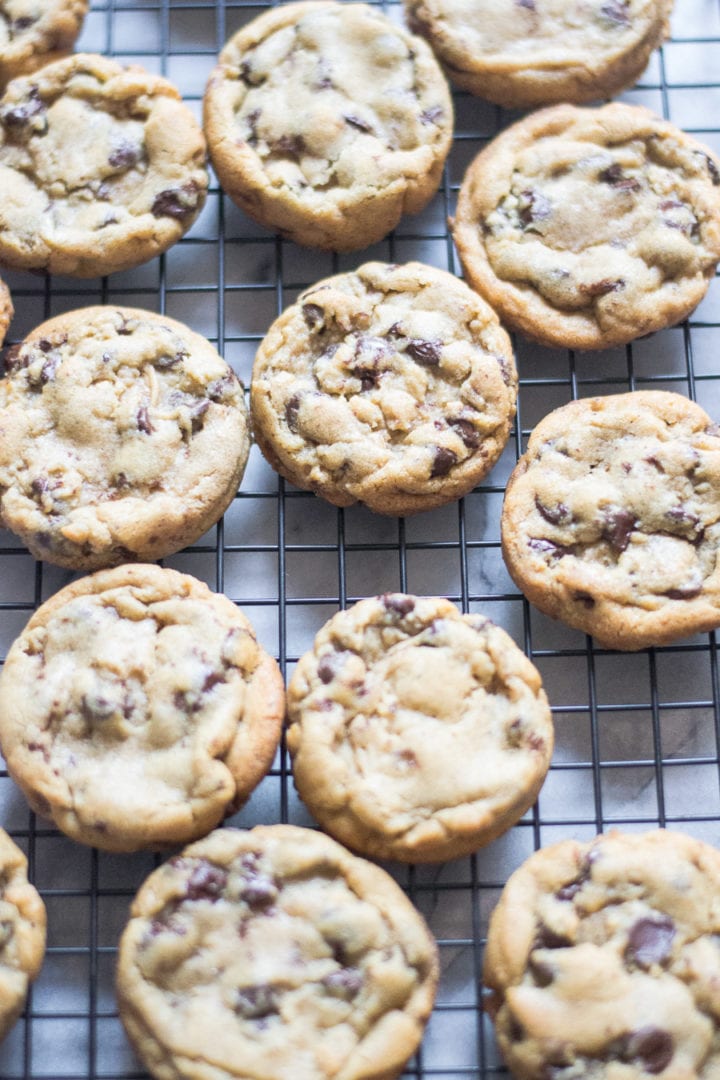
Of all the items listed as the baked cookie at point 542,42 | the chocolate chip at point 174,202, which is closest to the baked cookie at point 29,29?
the chocolate chip at point 174,202

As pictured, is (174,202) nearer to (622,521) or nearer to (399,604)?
(399,604)

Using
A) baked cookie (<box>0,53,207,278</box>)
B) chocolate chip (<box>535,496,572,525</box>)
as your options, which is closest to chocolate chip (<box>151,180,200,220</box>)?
baked cookie (<box>0,53,207,278</box>)

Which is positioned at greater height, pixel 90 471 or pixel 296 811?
pixel 90 471

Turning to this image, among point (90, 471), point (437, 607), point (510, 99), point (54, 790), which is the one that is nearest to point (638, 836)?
point (437, 607)

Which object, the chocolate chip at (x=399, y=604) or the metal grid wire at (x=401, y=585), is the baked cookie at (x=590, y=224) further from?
the chocolate chip at (x=399, y=604)

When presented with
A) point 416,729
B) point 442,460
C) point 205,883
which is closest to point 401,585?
point 442,460

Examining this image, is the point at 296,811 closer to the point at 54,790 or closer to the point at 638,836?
the point at 54,790
